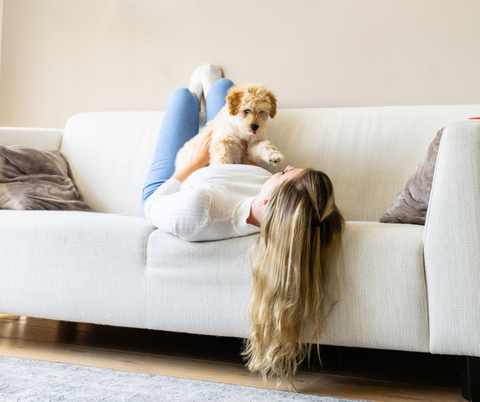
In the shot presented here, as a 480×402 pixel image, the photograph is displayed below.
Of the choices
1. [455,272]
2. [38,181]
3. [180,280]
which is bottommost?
[180,280]

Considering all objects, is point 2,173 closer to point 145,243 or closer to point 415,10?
point 145,243

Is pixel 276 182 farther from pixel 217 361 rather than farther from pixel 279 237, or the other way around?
pixel 217 361

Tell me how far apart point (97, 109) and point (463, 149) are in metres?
2.37

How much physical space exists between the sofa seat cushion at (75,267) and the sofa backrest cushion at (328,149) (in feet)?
2.47

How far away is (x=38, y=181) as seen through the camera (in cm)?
214

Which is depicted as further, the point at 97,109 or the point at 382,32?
the point at 97,109

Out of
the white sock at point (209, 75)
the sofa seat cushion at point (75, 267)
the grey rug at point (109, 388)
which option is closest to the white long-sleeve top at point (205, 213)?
the sofa seat cushion at point (75, 267)

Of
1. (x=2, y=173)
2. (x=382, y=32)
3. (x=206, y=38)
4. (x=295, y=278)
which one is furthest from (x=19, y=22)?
(x=295, y=278)

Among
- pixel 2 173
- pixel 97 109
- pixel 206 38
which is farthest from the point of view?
pixel 97 109

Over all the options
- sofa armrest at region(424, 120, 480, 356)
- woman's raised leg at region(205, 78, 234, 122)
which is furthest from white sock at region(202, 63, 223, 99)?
sofa armrest at region(424, 120, 480, 356)

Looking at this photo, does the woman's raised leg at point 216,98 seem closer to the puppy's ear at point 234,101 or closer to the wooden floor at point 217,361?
the puppy's ear at point 234,101

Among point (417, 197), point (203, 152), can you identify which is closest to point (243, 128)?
point (203, 152)

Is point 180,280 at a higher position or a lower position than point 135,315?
higher

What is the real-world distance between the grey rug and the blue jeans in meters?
0.82
